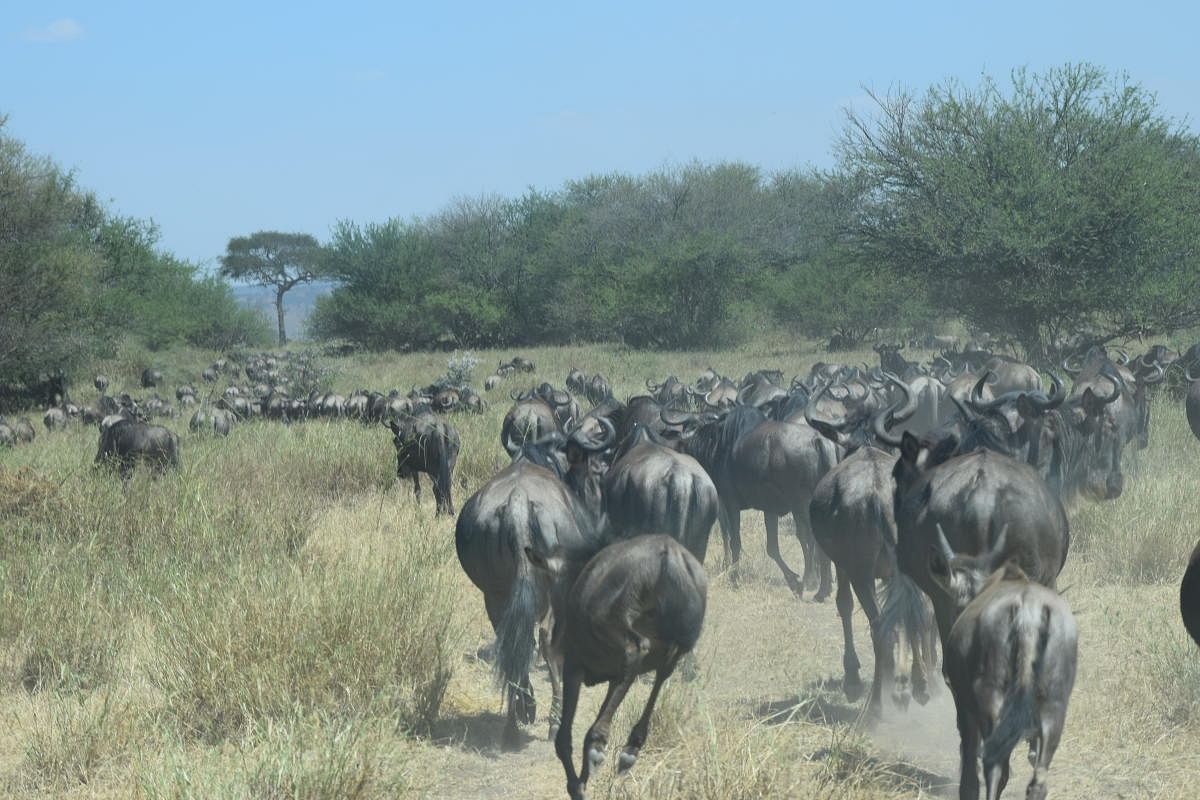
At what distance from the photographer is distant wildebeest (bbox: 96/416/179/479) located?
13.0 metres

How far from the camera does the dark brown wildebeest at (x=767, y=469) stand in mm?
9427

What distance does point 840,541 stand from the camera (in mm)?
7094

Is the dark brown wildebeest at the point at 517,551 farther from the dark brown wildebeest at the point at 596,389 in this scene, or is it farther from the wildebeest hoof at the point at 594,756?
the dark brown wildebeest at the point at 596,389

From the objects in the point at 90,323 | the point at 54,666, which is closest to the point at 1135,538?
the point at 54,666

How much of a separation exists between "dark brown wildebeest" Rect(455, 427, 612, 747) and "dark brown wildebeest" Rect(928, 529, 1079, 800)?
184cm

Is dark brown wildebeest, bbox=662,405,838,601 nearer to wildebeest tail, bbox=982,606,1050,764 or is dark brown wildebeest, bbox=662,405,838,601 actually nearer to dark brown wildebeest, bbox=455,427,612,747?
dark brown wildebeest, bbox=455,427,612,747

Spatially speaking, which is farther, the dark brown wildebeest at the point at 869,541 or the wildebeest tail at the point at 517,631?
the dark brown wildebeest at the point at 869,541

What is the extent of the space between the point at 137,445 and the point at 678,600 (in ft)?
32.7

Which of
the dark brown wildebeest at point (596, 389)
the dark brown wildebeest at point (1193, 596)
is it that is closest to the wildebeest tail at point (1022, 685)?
the dark brown wildebeest at point (1193, 596)

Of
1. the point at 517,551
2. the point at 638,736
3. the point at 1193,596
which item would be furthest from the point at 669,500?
the point at 1193,596

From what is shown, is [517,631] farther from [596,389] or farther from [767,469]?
[596,389]

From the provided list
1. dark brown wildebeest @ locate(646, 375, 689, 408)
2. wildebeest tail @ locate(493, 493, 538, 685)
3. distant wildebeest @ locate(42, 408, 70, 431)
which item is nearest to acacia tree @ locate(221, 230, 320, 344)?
distant wildebeest @ locate(42, 408, 70, 431)

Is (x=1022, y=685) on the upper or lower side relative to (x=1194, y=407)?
lower

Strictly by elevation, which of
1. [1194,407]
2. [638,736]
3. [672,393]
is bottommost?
[638,736]
